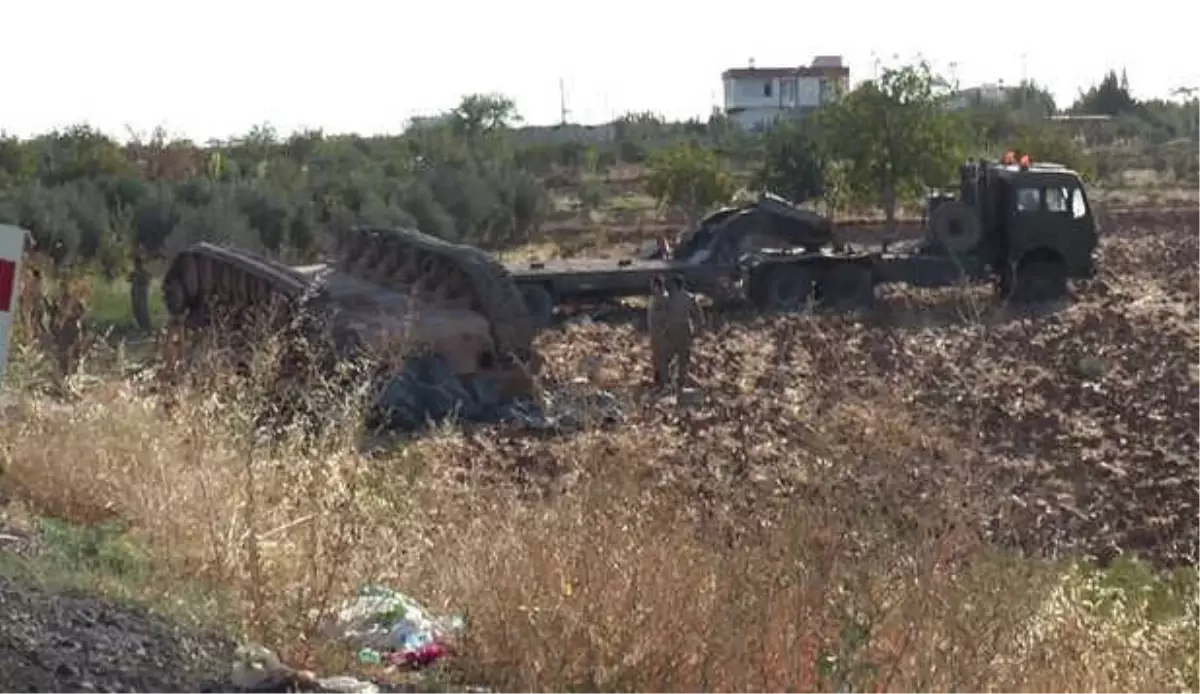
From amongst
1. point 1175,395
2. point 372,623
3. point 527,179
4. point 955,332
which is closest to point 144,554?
point 372,623

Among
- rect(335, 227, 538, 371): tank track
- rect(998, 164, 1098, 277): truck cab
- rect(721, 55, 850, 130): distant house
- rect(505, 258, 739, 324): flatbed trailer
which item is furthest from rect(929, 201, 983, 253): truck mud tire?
rect(721, 55, 850, 130): distant house

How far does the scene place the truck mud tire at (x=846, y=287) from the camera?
28500 mm

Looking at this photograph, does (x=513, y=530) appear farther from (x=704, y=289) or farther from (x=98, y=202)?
(x=98, y=202)

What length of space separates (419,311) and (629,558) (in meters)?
13.2

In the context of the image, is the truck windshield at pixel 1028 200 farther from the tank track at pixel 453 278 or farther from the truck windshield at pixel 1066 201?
the tank track at pixel 453 278

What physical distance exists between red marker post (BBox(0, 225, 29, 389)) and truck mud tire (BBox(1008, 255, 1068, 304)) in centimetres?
2389

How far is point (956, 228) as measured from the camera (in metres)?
29.2

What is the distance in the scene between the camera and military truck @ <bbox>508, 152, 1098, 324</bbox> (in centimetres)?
2823

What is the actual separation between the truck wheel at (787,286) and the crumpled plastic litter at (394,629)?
2145 centimetres

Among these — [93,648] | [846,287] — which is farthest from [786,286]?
[93,648]

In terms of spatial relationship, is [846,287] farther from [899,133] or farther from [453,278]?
[899,133]

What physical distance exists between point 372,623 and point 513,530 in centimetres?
58

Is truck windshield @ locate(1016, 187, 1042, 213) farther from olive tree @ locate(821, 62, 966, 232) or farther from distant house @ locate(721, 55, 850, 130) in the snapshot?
distant house @ locate(721, 55, 850, 130)

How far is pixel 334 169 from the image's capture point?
53562 mm
